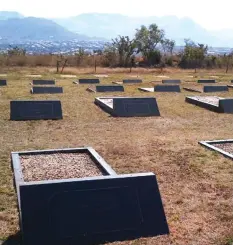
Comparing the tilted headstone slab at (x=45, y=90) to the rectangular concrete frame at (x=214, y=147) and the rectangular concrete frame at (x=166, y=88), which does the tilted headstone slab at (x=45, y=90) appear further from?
the rectangular concrete frame at (x=214, y=147)

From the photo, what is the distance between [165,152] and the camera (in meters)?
8.11

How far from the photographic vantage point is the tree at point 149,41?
1570 inches

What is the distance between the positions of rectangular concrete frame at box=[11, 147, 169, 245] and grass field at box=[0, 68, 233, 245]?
0.17 meters

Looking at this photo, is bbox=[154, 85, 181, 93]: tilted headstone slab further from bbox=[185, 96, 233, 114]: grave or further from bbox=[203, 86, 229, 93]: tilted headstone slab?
bbox=[185, 96, 233, 114]: grave

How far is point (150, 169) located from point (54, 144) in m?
2.44

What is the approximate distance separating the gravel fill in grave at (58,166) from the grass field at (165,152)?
→ 0.33m

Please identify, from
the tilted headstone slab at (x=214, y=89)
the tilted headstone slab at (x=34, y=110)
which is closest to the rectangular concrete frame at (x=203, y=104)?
the tilted headstone slab at (x=214, y=89)

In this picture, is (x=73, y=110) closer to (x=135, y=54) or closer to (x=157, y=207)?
(x=157, y=207)

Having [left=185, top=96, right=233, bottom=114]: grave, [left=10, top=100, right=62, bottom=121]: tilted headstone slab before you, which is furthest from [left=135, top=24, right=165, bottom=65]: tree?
[left=10, top=100, right=62, bottom=121]: tilted headstone slab

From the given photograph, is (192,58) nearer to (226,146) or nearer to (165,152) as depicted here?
(226,146)

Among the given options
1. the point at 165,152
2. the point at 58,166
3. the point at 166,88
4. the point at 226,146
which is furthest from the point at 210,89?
the point at 58,166

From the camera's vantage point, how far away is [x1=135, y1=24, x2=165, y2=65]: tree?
131 ft

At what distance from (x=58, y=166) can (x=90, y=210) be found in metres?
2.17

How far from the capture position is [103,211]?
4.41m
